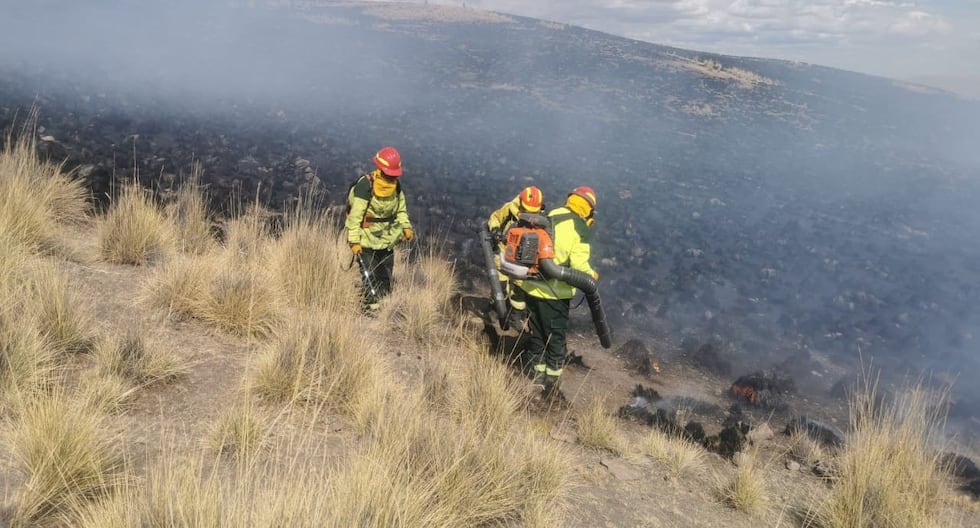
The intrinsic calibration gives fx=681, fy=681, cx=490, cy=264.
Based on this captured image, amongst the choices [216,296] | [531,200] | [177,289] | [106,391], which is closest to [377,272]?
[216,296]

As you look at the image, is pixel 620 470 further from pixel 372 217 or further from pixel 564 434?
pixel 372 217

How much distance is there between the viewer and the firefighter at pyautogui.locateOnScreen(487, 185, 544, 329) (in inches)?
185

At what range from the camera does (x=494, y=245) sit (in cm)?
520

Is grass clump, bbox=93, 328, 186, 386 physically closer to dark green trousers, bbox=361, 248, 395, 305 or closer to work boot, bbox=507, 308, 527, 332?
dark green trousers, bbox=361, 248, 395, 305

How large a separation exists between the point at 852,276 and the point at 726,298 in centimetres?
317

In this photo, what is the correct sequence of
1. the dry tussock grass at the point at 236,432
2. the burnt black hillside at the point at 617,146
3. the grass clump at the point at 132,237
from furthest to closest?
the burnt black hillside at the point at 617,146 → the grass clump at the point at 132,237 → the dry tussock grass at the point at 236,432

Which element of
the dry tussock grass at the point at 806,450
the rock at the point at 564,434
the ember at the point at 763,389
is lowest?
the ember at the point at 763,389

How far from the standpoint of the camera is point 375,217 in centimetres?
570

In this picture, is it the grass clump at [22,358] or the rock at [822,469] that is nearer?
the grass clump at [22,358]

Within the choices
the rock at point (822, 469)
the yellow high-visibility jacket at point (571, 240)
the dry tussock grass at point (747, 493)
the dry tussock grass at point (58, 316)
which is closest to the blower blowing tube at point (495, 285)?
the yellow high-visibility jacket at point (571, 240)

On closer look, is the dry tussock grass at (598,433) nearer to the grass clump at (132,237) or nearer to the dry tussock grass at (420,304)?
the dry tussock grass at (420,304)

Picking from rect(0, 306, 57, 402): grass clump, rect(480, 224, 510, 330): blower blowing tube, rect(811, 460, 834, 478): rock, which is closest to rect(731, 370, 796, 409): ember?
rect(811, 460, 834, 478): rock

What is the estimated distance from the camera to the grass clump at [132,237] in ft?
19.0

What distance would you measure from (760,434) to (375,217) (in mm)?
3662
